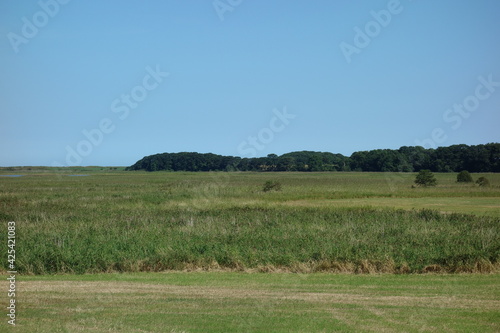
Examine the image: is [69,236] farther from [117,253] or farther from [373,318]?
[373,318]

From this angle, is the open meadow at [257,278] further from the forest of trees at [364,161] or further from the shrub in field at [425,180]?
the forest of trees at [364,161]

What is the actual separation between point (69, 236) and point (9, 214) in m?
13.9

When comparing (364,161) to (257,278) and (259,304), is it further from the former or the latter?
(259,304)

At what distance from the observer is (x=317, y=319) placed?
27.8 feet

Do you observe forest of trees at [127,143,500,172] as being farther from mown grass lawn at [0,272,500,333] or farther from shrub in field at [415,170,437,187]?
mown grass lawn at [0,272,500,333]

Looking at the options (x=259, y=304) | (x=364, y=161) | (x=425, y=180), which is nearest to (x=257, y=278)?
(x=259, y=304)

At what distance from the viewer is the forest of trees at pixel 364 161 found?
95.9m

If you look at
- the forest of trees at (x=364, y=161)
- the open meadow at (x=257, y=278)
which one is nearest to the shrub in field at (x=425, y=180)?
the forest of trees at (x=364, y=161)

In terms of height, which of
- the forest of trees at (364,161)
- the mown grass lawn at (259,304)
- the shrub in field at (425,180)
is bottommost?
the mown grass lawn at (259,304)

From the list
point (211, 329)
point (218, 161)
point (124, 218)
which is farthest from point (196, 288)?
point (218, 161)

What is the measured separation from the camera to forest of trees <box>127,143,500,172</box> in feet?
315

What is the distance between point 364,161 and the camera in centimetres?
13350

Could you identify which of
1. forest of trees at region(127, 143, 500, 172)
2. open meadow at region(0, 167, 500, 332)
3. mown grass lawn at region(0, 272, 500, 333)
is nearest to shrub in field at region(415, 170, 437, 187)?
forest of trees at region(127, 143, 500, 172)

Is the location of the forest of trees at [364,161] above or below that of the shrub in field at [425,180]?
above
